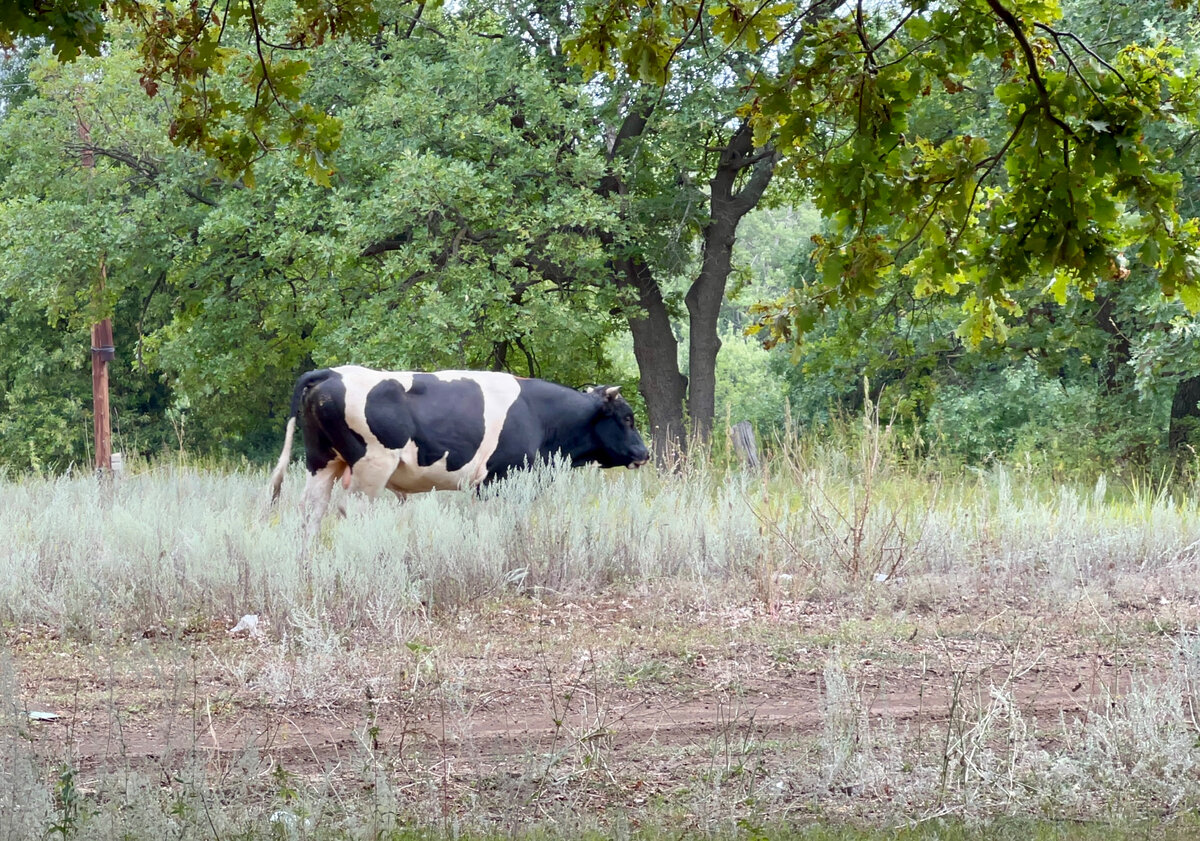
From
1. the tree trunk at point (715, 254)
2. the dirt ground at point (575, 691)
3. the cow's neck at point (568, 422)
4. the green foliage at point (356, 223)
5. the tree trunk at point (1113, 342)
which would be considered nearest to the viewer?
the dirt ground at point (575, 691)

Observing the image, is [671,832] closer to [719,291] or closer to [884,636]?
[884,636]

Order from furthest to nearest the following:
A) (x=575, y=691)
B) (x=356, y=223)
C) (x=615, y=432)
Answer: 1. (x=356, y=223)
2. (x=615, y=432)
3. (x=575, y=691)

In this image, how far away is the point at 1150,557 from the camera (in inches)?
379

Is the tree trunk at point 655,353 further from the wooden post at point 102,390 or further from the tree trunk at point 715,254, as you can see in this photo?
the wooden post at point 102,390

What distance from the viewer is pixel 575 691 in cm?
602

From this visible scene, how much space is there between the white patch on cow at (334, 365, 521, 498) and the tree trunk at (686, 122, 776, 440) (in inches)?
271

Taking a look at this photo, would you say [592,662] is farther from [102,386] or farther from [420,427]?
[102,386]

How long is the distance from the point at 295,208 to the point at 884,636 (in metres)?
11.3

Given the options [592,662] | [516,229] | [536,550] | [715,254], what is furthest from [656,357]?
[592,662]

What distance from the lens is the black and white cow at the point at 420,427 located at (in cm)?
1073

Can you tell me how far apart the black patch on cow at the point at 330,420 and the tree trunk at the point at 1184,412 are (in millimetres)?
12077

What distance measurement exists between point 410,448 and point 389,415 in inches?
14.5

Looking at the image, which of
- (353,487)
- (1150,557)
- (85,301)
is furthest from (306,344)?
(1150,557)

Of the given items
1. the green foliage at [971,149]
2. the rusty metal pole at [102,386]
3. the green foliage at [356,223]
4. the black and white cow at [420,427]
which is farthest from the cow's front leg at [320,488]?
the rusty metal pole at [102,386]
